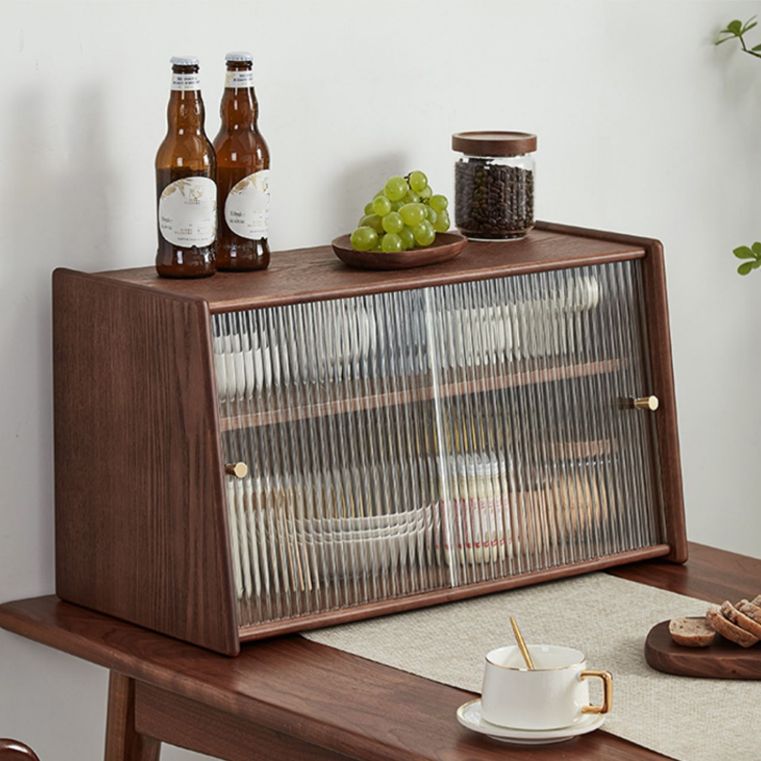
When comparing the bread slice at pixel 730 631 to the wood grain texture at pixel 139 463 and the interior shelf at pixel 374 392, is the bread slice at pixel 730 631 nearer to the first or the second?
the interior shelf at pixel 374 392

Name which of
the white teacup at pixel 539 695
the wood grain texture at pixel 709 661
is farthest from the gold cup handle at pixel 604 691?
the wood grain texture at pixel 709 661

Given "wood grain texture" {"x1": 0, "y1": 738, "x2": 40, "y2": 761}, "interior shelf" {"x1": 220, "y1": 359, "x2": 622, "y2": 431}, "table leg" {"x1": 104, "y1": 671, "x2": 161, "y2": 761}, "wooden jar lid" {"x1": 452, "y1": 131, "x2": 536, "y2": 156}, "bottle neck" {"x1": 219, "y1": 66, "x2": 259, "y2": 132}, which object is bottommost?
"table leg" {"x1": 104, "y1": 671, "x2": 161, "y2": 761}

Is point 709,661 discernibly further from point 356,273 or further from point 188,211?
point 188,211

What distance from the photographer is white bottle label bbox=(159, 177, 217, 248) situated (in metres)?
2.02

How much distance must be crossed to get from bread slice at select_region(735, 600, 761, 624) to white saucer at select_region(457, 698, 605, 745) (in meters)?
0.29

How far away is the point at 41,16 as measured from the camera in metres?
2.09

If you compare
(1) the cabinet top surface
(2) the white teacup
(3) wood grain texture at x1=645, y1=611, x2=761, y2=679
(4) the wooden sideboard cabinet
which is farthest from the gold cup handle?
(1) the cabinet top surface

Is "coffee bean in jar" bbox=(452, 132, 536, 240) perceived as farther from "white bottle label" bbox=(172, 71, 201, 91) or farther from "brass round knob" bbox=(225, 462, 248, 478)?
"brass round knob" bbox=(225, 462, 248, 478)

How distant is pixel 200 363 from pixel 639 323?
27.6 inches

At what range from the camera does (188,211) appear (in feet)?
6.63

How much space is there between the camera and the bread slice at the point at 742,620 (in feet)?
5.99

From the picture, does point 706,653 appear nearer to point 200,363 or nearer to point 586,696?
point 586,696

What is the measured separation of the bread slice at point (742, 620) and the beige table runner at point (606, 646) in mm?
64

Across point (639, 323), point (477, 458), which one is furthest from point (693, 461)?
point (477, 458)
